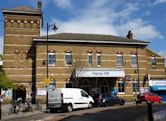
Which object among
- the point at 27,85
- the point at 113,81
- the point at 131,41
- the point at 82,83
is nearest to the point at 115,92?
the point at 113,81

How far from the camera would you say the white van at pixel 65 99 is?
3062 centimetres

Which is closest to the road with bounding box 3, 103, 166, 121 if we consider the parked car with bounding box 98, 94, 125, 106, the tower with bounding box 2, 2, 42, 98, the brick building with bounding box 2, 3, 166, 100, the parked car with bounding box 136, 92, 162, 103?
the parked car with bounding box 98, 94, 125, 106

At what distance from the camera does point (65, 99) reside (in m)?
30.7

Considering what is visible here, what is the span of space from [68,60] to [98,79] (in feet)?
16.4

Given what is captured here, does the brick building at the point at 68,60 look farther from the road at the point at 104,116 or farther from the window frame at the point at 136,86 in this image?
the road at the point at 104,116

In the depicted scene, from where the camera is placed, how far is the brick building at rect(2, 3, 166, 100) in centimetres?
4594

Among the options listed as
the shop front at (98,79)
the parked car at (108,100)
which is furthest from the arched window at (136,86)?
the parked car at (108,100)

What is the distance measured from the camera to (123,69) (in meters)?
48.5

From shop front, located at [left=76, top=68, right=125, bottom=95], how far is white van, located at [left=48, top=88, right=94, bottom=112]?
42.3 feet

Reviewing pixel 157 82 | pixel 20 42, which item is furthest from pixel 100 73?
pixel 20 42

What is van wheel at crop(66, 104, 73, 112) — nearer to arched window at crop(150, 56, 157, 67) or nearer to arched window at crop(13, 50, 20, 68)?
arched window at crop(13, 50, 20, 68)

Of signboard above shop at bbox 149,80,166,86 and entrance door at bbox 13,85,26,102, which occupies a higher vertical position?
signboard above shop at bbox 149,80,166,86

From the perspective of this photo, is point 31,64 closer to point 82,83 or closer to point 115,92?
point 82,83

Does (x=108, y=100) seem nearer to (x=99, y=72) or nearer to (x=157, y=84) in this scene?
(x=99, y=72)
